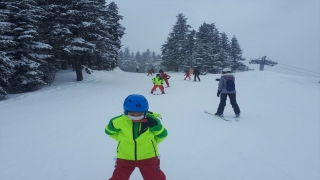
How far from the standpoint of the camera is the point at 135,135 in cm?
269

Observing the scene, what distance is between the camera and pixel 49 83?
16.3 m

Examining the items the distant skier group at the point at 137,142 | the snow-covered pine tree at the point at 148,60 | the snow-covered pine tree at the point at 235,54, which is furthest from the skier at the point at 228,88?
the snow-covered pine tree at the point at 148,60

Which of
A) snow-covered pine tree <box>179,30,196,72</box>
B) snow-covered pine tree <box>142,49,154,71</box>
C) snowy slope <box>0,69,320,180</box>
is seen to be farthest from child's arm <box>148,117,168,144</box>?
snow-covered pine tree <box>142,49,154,71</box>

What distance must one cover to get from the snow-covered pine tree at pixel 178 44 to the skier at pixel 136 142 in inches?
1767

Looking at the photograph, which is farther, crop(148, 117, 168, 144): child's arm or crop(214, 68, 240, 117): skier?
crop(214, 68, 240, 117): skier

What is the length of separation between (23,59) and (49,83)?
4084mm

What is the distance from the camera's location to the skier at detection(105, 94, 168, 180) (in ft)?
8.83

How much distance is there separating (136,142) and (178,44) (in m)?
45.0

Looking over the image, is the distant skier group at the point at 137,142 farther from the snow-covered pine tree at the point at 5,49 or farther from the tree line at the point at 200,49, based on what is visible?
the tree line at the point at 200,49

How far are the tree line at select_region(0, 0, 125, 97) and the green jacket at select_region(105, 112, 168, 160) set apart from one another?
10.7m

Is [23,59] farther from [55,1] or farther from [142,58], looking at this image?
[142,58]

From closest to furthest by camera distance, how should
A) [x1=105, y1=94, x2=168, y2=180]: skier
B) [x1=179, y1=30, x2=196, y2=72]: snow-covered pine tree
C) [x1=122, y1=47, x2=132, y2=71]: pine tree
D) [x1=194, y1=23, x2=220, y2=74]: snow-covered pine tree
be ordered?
[x1=105, y1=94, x2=168, y2=180]: skier, [x1=194, y1=23, x2=220, y2=74]: snow-covered pine tree, [x1=179, y1=30, x2=196, y2=72]: snow-covered pine tree, [x1=122, y1=47, x2=132, y2=71]: pine tree

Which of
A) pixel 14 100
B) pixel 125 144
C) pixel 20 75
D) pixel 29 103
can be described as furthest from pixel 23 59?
pixel 125 144

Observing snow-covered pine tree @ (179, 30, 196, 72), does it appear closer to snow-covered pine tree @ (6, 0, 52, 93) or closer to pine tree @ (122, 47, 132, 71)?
snow-covered pine tree @ (6, 0, 52, 93)
